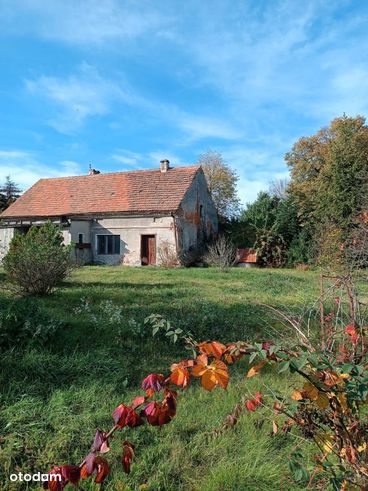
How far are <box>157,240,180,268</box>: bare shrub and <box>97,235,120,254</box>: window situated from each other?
280 cm

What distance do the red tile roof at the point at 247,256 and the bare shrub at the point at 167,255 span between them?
4.56 m

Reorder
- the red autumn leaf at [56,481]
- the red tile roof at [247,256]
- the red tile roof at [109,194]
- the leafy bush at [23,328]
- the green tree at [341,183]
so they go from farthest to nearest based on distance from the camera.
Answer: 1. the red tile roof at [247,256]
2. the red tile roof at [109,194]
3. the green tree at [341,183]
4. the leafy bush at [23,328]
5. the red autumn leaf at [56,481]

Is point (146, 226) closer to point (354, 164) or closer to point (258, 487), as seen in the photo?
point (354, 164)

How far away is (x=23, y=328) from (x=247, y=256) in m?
19.5

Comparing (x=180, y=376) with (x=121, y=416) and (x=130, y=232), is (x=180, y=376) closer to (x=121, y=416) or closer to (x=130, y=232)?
(x=121, y=416)

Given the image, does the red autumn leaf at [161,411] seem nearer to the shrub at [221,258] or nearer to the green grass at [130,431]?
the green grass at [130,431]

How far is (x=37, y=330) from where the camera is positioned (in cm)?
449

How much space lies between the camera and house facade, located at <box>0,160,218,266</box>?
21.8m

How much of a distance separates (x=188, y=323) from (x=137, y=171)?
20.8 metres

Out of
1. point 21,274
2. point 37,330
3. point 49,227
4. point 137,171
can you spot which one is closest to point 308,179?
point 137,171

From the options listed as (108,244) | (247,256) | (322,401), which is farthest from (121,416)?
(247,256)

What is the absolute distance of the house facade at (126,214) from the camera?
21.8m

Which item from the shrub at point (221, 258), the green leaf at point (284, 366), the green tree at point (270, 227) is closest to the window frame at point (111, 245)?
the shrub at point (221, 258)

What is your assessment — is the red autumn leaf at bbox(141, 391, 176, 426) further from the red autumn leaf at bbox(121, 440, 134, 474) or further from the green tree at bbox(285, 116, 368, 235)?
the green tree at bbox(285, 116, 368, 235)
